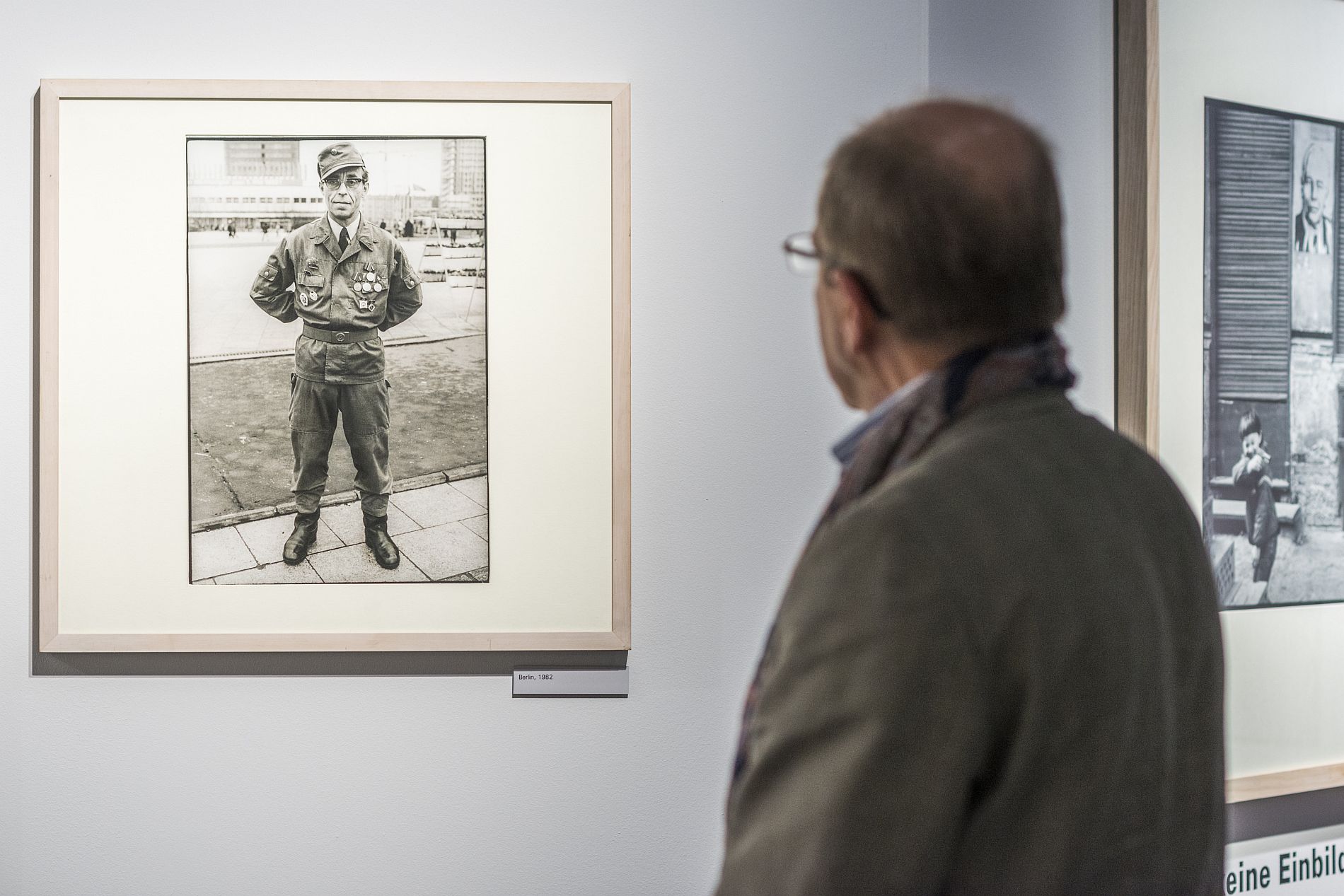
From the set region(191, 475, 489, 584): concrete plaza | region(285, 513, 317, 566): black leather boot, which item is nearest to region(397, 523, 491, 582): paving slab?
region(191, 475, 489, 584): concrete plaza

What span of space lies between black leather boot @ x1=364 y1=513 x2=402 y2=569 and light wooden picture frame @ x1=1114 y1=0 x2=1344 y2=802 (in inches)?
41.9

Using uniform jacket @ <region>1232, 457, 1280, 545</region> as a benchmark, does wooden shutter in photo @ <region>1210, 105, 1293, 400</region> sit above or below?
above

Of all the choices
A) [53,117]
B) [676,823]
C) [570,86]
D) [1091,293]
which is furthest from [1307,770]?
[53,117]

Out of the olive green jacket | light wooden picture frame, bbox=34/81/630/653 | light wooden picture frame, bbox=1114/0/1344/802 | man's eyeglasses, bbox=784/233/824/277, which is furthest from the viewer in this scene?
light wooden picture frame, bbox=34/81/630/653

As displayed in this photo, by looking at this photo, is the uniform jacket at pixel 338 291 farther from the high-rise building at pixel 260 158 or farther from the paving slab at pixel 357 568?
the paving slab at pixel 357 568

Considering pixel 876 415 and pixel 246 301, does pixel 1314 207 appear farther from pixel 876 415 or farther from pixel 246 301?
pixel 246 301

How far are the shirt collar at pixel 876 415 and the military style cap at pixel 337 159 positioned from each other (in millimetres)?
1031

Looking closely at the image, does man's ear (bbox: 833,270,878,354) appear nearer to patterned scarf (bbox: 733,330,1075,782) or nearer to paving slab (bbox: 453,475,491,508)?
patterned scarf (bbox: 733,330,1075,782)

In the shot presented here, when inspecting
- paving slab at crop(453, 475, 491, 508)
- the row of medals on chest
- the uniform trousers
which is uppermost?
the row of medals on chest

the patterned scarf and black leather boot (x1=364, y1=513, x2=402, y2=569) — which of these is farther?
black leather boot (x1=364, y1=513, x2=402, y2=569)

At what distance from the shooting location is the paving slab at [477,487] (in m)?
1.44

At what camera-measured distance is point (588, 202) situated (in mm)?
1434

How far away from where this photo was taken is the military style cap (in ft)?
4.63

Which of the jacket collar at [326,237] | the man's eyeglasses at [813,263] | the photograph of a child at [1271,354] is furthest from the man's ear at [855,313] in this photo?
the jacket collar at [326,237]
